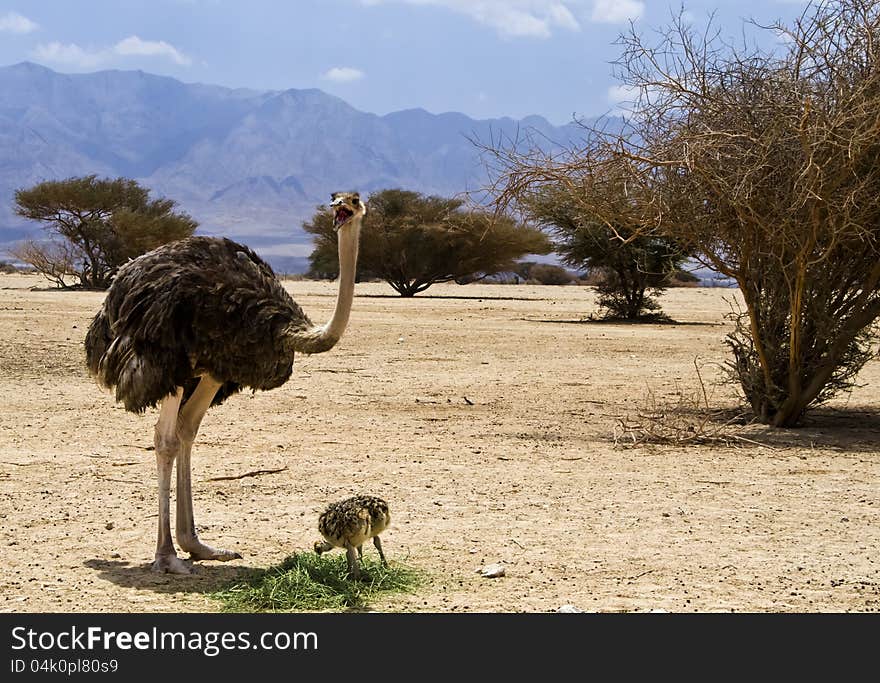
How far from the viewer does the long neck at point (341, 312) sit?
586cm

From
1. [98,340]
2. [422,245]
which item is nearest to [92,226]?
[422,245]

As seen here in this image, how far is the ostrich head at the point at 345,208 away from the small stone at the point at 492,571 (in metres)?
1.77

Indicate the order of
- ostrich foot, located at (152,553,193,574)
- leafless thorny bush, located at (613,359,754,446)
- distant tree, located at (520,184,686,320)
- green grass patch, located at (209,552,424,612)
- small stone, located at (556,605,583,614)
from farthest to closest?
distant tree, located at (520,184,686,320) < leafless thorny bush, located at (613,359,754,446) < ostrich foot, located at (152,553,193,574) < green grass patch, located at (209,552,424,612) < small stone, located at (556,605,583,614)

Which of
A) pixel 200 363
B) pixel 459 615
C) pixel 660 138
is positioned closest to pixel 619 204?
pixel 660 138

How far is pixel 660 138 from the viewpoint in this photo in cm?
970

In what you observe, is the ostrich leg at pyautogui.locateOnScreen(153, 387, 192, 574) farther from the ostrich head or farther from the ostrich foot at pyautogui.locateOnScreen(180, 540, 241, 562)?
the ostrich head

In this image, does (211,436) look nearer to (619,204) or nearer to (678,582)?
(619,204)

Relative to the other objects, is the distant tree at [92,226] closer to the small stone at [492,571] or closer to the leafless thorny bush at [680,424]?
the leafless thorny bush at [680,424]

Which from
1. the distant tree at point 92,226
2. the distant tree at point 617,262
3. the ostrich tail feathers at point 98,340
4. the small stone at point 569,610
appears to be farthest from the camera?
the distant tree at point 92,226

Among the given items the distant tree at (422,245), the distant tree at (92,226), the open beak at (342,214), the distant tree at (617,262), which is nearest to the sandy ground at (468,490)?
the open beak at (342,214)

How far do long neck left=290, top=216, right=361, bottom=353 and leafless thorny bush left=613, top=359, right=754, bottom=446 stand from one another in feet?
13.2

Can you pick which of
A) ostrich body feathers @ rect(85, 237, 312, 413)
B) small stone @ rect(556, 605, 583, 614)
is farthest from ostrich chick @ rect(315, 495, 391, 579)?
small stone @ rect(556, 605, 583, 614)

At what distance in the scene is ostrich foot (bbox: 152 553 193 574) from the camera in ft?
19.1

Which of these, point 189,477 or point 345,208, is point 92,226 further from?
point 345,208
